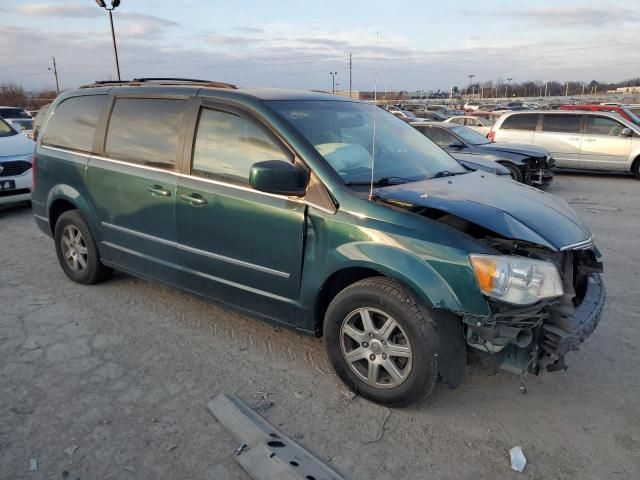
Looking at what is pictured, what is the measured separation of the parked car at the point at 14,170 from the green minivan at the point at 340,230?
4.35m

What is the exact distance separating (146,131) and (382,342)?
254 centimetres

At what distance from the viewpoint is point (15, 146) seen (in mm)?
8453

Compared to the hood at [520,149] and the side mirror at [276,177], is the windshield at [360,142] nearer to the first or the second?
the side mirror at [276,177]

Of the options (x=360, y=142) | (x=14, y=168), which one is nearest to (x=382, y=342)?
(x=360, y=142)

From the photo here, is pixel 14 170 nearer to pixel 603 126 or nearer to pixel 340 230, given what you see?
pixel 340 230

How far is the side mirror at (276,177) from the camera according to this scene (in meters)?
3.00

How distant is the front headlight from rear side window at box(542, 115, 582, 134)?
1226 cm

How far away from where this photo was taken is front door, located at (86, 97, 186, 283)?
3.86 m

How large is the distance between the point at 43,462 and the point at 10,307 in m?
2.39

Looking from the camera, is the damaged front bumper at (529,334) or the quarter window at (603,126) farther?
the quarter window at (603,126)

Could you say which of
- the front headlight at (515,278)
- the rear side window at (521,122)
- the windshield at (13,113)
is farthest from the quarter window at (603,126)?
the windshield at (13,113)

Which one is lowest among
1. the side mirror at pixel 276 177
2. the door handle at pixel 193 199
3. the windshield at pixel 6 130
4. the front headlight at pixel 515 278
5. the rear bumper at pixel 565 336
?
the rear bumper at pixel 565 336

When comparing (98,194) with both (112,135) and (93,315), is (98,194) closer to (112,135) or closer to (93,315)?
(112,135)

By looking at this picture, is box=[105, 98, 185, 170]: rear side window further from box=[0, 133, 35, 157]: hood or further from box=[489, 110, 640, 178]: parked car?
box=[489, 110, 640, 178]: parked car
